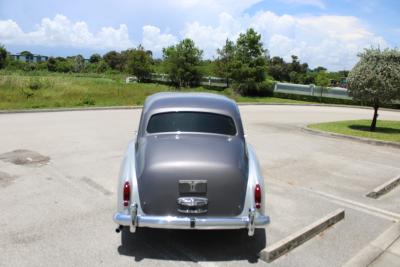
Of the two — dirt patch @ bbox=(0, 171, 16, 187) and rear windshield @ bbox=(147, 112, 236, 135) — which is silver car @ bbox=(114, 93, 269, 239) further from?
dirt patch @ bbox=(0, 171, 16, 187)

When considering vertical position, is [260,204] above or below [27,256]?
above

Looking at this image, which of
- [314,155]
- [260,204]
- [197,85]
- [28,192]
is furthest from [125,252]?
[197,85]

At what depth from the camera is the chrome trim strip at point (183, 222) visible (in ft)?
13.7

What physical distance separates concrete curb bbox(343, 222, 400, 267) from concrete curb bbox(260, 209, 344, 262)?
0.66m

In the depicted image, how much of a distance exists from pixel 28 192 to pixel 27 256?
2.42m

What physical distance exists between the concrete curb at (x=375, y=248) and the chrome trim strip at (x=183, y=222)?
1.27 metres

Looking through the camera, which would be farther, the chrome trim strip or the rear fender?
the rear fender

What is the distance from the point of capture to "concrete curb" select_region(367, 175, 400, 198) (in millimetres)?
7193

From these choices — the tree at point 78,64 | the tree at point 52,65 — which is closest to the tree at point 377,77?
the tree at point 78,64

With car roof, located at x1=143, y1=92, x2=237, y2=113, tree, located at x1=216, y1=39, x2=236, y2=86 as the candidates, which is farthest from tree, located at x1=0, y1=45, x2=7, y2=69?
car roof, located at x1=143, y1=92, x2=237, y2=113

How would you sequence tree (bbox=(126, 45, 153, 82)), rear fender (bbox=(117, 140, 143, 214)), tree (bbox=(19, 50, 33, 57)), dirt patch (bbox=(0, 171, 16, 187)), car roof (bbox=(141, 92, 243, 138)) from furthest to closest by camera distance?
tree (bbox=(19, 50, 33, 57)), tree (bbox=(126, 45, 153, 82)), dirt patch (bbox=(0, 171, 16, 187)), car roof (bbox=(141, 92, 243, 138)), rear fender (bbox=(117, 140, 143, 214))

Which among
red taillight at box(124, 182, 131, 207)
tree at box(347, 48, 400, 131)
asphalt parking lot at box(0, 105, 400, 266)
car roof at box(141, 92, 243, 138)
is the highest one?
tree at box(347, 48, 400, 131)

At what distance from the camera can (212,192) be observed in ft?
14.1

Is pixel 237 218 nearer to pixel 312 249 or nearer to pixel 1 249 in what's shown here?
pixel 312 249
